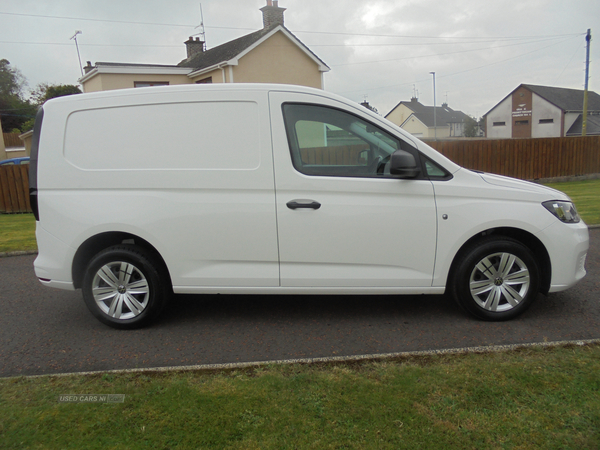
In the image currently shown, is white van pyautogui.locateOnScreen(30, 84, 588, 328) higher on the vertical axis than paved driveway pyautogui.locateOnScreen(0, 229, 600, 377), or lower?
higher

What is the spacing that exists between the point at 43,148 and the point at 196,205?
4.98ft

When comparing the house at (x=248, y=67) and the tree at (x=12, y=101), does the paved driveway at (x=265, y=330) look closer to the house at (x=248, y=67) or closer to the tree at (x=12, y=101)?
the house at (x=248, y=67)

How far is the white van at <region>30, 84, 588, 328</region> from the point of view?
418 cm

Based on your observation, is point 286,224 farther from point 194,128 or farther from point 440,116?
point 440,116

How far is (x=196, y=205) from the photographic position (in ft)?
13.9

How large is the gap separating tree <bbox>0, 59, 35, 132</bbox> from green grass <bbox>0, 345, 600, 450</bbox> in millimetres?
63783

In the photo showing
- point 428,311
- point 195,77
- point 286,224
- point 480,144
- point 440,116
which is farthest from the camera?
point 440,116

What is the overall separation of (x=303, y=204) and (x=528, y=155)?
17.4 metres

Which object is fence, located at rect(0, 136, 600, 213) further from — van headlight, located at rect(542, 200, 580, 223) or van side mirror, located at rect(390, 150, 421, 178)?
van side mirror, located at rect(390, 150, 421, 178)

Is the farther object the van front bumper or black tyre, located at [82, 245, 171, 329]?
black tyre, located at [82, 245, 171, 329]

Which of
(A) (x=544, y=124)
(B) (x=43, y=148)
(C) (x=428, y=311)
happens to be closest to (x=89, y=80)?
(B) (x=43, y=148)

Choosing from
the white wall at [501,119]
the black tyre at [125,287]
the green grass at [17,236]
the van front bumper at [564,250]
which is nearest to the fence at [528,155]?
the green grass at [17,236]

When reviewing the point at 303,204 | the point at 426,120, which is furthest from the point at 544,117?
the point at 303,204

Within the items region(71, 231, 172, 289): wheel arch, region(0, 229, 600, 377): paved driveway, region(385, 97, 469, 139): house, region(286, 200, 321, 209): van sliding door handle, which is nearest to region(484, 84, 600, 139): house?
region(385, 97, 469, 139): house
